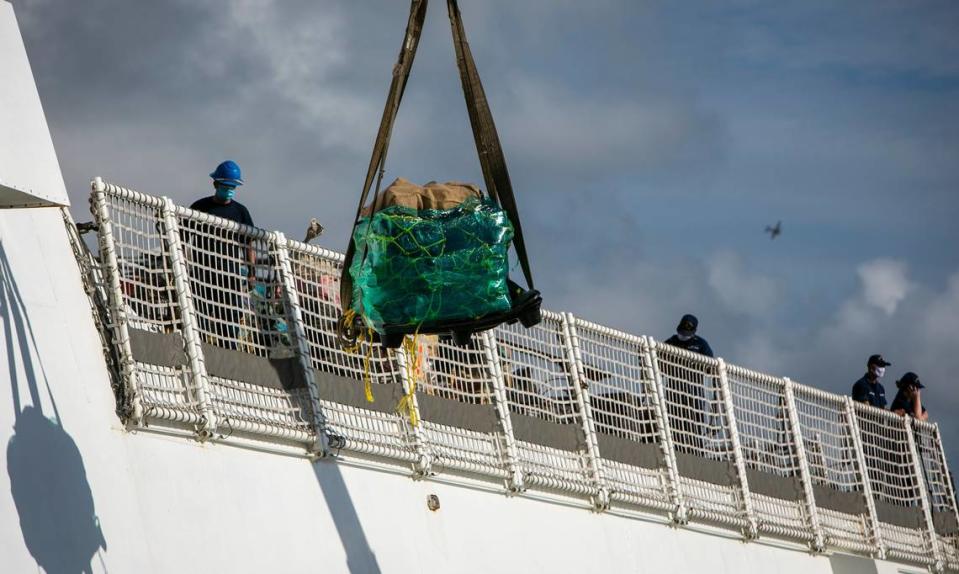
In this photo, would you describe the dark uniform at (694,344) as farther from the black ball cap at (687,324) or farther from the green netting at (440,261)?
the green netting at (440,261)

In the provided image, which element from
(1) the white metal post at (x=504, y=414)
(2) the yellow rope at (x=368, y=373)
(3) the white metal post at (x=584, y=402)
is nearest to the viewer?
(2) the yellow rope at (x=368, y=373)

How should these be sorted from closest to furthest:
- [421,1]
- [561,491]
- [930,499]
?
[421,1] < [561,491] < [930,499]

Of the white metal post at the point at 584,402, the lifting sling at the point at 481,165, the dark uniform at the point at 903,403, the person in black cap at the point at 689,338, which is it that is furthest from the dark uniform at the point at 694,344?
the lifting sling at the point at 481,165

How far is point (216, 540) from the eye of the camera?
926 cm

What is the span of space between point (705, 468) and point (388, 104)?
267 inches

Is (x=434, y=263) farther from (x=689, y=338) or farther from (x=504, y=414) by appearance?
(x=689, y=338)

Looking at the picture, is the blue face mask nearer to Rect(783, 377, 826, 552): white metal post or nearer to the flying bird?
the flying bird

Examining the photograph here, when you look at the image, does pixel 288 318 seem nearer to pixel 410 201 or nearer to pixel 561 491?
pixel 410 201

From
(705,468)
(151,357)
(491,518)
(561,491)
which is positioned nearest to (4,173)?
(151,357)

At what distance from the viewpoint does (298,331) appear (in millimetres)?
10602

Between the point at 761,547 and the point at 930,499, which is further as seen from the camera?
the point at 930,499

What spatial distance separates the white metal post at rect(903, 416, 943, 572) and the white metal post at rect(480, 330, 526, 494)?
8.09m

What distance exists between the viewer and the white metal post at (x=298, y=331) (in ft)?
34.3

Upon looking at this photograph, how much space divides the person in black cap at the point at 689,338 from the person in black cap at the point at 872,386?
12.7ft
